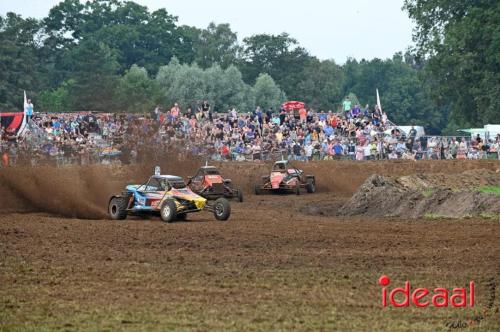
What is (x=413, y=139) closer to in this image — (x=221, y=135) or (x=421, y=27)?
(x=221, y=135)

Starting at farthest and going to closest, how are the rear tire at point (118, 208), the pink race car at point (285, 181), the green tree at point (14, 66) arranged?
the green tree at point (14, 66) < the pink race car at point (285, 181) < the rear tire at point (118, 208)

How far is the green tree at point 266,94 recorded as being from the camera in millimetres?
81688

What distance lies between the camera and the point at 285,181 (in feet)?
120

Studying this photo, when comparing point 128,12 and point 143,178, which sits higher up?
point 128,12

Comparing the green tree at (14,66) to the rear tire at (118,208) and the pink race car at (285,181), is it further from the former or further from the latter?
the rear tire at (118,208)

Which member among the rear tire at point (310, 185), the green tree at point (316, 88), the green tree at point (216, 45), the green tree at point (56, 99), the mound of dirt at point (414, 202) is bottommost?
the mound of dirt at point (414, 202)

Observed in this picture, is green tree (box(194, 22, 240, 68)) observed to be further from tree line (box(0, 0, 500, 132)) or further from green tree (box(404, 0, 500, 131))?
green tree (box(404, 0, 500, 131))

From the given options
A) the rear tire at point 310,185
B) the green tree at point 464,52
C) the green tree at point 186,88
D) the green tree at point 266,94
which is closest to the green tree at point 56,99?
the green tree at point 186,88

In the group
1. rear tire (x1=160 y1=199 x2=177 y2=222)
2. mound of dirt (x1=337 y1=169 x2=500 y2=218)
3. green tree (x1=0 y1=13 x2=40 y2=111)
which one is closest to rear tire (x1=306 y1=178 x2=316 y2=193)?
mound of dirt (x1=337 y1=169 x2=500 y2=218)

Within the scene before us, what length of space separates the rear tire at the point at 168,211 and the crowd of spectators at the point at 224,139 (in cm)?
1337

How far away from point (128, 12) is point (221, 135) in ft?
197

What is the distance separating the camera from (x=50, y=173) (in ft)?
90.6

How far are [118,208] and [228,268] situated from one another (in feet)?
31.9

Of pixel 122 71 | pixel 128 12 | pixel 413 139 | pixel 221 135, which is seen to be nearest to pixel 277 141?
pixel 221 135
